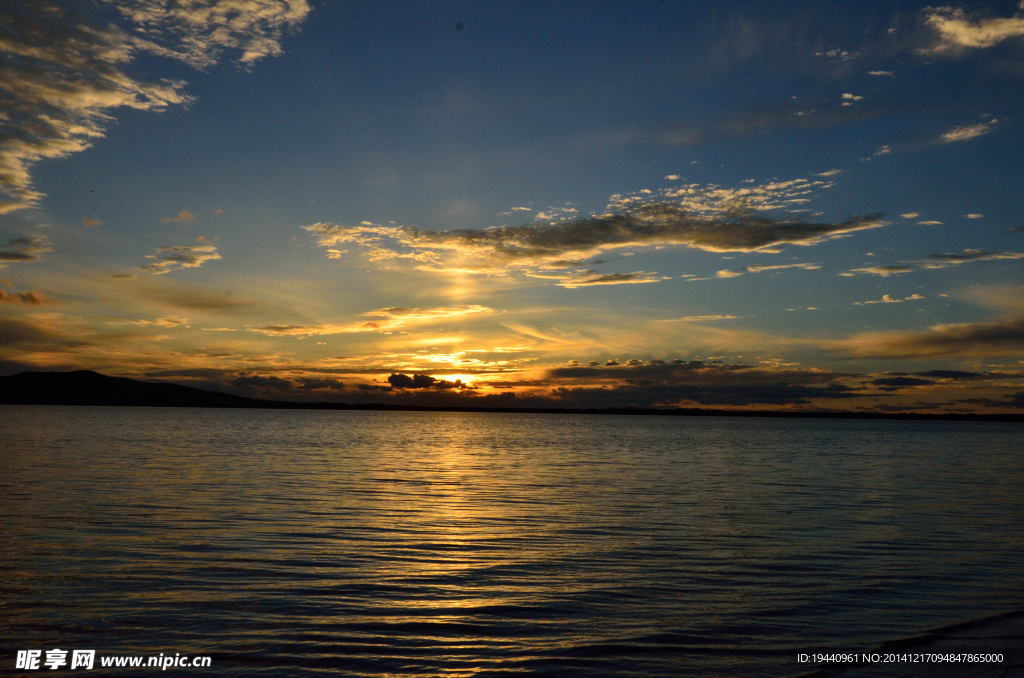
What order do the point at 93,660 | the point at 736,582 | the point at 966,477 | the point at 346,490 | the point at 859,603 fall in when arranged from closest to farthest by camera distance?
the point at 93,660
the point at 859,603
the point at 736,582
the point at 346,490
the point at 966,477

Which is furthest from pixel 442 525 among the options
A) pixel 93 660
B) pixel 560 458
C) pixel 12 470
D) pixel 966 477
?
pixel 966 477

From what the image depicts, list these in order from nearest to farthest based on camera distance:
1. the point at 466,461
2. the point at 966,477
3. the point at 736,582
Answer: the point at 736,582
the point at 966,477
the point at 466,461

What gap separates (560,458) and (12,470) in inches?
1741

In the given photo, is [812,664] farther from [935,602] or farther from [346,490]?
[346,490]

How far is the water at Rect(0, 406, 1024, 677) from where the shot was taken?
12.2m

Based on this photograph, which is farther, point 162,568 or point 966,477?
point 966,477

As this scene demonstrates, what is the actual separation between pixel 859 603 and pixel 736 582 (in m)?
2.90

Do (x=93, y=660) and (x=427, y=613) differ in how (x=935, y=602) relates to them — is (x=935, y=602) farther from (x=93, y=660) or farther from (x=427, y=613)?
(x=93, y=660)

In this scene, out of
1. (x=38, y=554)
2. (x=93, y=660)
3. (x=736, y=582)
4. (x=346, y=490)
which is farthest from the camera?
(x=346, y=490)

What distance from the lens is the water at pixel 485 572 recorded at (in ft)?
40.1

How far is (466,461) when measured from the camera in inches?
2418

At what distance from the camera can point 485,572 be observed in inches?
704

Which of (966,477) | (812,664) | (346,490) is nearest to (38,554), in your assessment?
(346,490)

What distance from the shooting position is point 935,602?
15.9 metres
